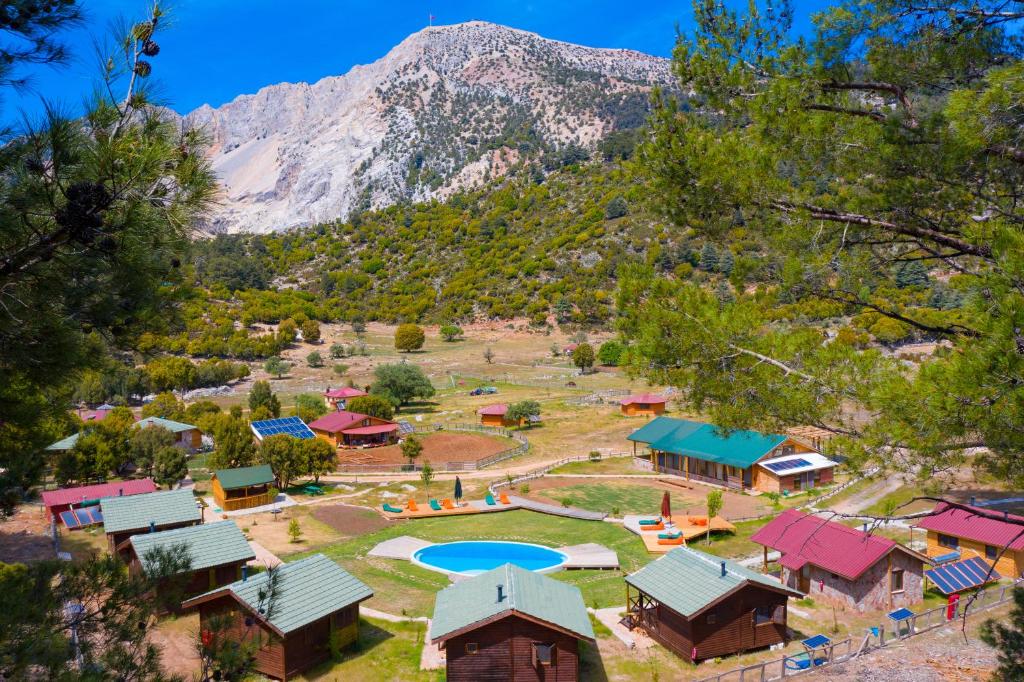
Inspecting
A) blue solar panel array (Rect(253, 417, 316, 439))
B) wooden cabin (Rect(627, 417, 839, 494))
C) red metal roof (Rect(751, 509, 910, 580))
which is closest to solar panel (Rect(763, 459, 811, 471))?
wooden cabin (Rect(627, 417, 839, 494))

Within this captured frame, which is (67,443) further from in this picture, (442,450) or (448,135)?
(448,135)

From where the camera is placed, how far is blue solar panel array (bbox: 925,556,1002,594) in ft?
69.0

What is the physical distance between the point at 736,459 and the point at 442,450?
20.4 meters

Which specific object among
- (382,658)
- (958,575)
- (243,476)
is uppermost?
(243,476)

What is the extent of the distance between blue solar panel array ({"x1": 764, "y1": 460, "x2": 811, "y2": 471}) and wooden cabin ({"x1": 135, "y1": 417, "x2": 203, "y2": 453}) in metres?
38.2

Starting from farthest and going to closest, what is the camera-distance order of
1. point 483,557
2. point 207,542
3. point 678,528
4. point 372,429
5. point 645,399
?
point 645,399 < point 372,429 < point 678,528 < point 483,557 < point 207,542

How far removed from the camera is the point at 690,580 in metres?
18.8

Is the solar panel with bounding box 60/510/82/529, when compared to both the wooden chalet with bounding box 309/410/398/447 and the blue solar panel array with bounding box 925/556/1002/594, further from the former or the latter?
the blue solar panel array with bounding box 925/556/1002/594

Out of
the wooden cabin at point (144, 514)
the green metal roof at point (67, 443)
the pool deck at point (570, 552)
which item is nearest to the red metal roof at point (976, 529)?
the pool deck at point (570, 552)

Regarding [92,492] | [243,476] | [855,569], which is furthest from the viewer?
[243,476]

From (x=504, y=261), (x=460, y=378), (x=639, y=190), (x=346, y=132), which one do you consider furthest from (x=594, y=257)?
(x=346, y=132)

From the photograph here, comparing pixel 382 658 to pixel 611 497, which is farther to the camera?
pixel 611 497

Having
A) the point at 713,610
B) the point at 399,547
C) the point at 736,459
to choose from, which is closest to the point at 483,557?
the point at 399,547

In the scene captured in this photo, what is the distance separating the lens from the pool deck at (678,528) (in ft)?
88.8
